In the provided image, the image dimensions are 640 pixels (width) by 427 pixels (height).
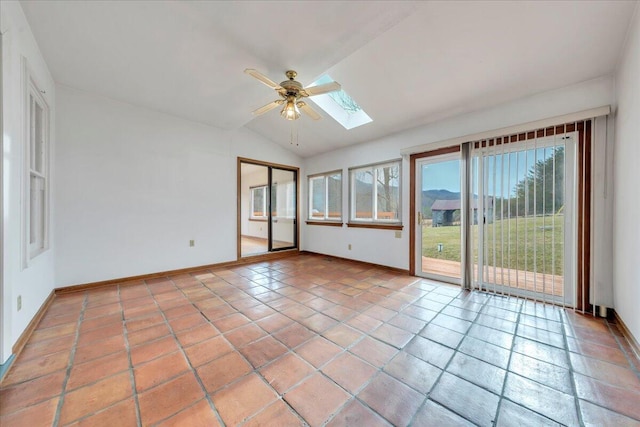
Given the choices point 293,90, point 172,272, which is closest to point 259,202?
point 172,272

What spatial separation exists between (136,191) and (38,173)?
1.15 meters

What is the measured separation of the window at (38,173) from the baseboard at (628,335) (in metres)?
5.16

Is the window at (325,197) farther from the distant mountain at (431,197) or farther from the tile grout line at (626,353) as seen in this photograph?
A: the tile grout line at (626,353)

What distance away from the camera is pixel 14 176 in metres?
1.87

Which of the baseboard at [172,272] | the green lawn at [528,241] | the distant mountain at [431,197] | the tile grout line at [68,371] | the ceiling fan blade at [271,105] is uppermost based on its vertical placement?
the ceiling fan blade at [271,105]

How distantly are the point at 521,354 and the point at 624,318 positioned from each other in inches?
47.2

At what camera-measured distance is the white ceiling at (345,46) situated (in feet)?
6.76

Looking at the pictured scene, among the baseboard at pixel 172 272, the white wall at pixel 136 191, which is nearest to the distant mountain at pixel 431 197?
the baseboard at pixel 172 272

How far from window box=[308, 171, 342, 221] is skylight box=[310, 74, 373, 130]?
50.2 inches

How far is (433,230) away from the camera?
12.5 feet

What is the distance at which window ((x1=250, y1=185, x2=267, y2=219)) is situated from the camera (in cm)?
595

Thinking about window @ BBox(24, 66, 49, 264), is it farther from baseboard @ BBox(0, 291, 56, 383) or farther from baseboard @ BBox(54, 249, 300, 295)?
baseboard @ BBox(54, 249, 300, 295)

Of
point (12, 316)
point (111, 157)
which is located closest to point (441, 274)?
point (12, 316)

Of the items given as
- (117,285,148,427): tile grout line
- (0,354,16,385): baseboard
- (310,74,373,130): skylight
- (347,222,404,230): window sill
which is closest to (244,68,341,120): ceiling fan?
(310,74,373,130): skylight
